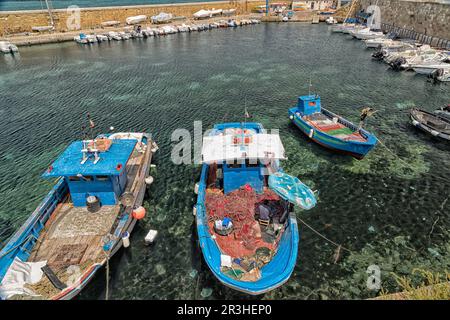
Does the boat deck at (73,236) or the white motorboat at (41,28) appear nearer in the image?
the boat deck at (73,236)

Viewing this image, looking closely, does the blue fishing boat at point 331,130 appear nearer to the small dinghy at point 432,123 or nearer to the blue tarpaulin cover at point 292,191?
the small dinghy at point 432,123

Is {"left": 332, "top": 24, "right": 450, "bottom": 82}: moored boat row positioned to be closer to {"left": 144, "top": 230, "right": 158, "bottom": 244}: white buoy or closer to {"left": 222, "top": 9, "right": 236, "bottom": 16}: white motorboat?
{"left": 144, "top": 230, "right": 158, "bottom": 244}: white buoy

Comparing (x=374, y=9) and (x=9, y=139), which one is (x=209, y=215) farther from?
(x=374, y=9)

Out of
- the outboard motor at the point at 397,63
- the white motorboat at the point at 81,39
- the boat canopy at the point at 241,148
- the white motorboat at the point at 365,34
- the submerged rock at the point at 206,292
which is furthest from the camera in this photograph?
the white motorboat at the point at 81,39

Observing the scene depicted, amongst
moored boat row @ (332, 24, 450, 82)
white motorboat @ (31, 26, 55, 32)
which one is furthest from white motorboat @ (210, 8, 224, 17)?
moored boat row @ (332, 24, 450, 82)

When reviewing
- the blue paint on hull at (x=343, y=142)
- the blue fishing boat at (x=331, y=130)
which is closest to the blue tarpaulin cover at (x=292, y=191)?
the blue paint on hull at (x=343, y=142)

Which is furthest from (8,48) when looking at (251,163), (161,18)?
(251,163)
